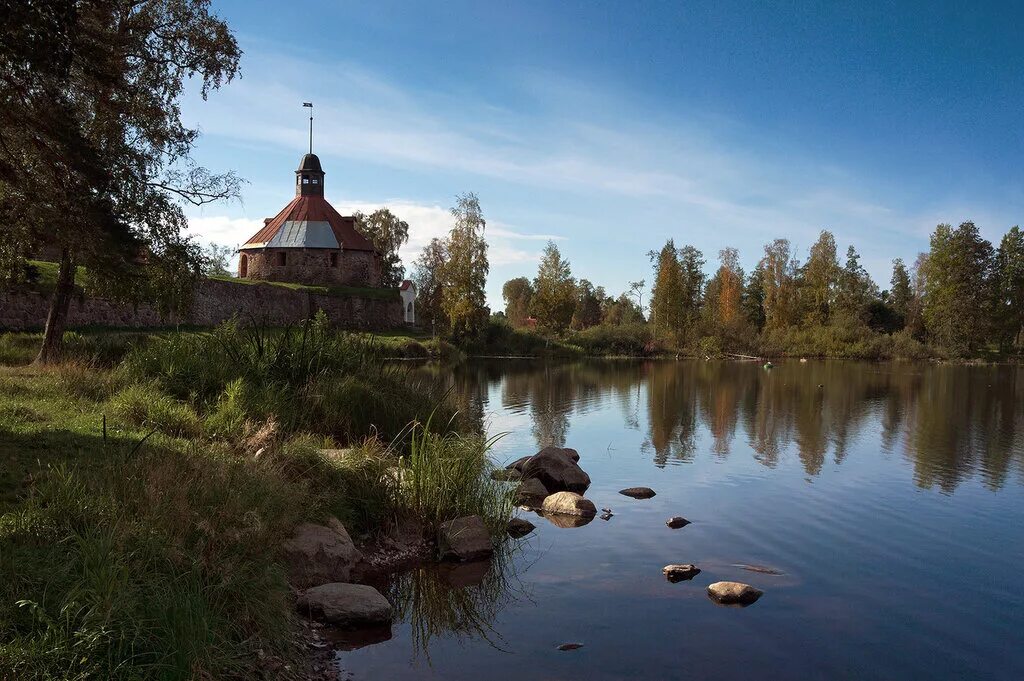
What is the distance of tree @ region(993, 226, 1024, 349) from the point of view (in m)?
68.0

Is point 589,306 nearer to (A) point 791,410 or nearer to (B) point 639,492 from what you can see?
(A) point 791,410

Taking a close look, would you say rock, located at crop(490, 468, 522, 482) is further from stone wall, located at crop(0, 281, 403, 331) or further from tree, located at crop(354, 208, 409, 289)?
tree, located at crop(354, 208, 409, 289)

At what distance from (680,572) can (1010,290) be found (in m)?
74.5

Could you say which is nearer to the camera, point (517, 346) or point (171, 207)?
point (171, 207)

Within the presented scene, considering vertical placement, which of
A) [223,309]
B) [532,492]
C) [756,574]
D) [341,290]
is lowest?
[756,574]

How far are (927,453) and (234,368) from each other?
16136 millimetres

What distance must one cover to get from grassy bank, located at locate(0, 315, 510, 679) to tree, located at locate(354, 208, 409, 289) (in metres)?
57.4

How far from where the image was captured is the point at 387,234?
7188 cm

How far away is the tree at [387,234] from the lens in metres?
71.1

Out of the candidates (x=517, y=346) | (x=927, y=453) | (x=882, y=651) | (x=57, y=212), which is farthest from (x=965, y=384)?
(x=57, y=212)

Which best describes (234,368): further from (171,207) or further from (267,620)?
(267,620)

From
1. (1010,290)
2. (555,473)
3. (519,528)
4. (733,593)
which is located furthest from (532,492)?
(1010,290)

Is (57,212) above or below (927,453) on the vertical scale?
above

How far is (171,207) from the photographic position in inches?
580
